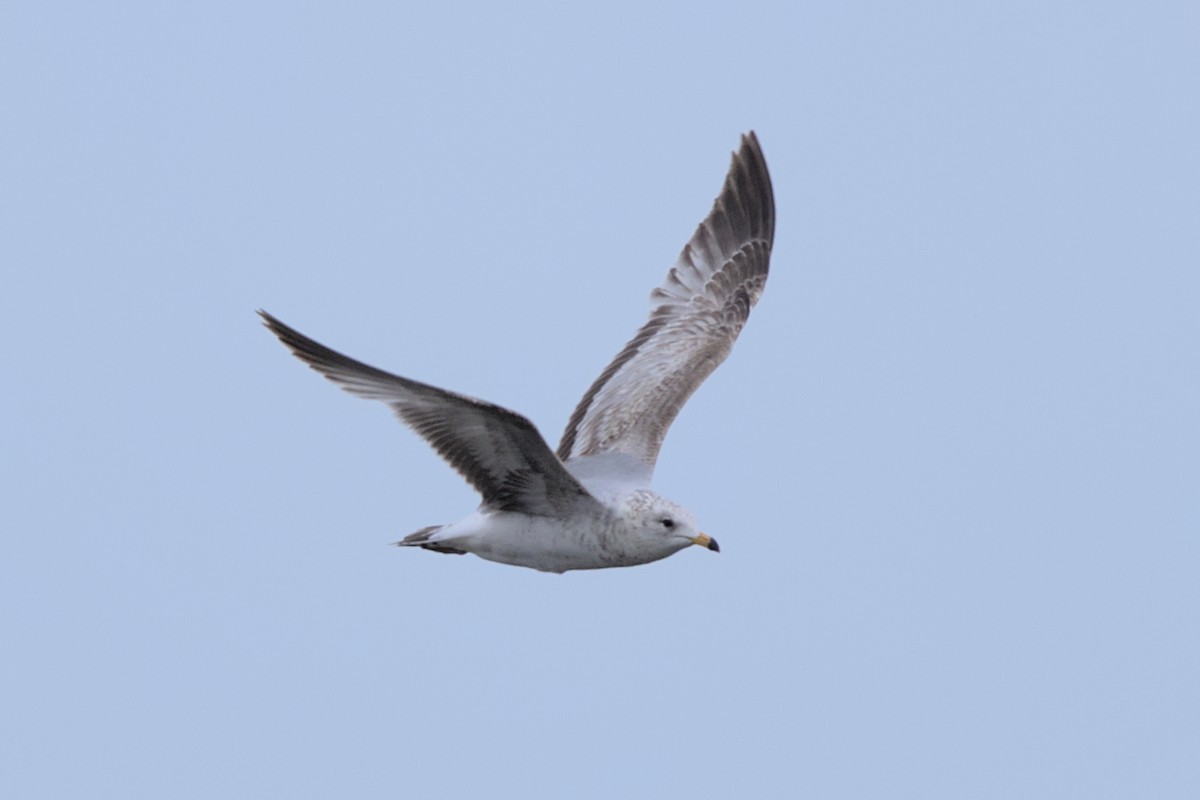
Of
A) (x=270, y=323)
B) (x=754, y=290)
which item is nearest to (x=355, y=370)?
(x=270, y=323)

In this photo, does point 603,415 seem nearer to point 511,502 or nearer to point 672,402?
point 672,402

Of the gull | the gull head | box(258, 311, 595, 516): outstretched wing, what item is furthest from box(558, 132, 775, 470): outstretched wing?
box(258, 311, 595, 516): outstretched wing

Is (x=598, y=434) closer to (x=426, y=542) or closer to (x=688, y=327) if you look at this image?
(x=426, y=542)

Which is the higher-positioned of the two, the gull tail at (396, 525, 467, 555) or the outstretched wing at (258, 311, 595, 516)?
the outstretched wing at (258, 311, 595, 516)

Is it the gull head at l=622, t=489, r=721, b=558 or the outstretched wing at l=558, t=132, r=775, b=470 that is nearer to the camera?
the gull head at l=622, t=489, r=721, b=558

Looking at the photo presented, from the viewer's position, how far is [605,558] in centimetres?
1209

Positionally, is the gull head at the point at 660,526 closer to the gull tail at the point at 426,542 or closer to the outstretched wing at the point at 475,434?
the outstretched wing at the point at 475,434

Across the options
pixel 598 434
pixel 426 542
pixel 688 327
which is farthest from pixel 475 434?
pixel 688 327

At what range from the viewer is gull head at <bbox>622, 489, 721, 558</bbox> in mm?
11930

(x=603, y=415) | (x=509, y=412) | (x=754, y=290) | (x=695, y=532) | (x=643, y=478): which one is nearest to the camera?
(x=509, y=412)

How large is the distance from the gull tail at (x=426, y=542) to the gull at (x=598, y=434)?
0.04 ft

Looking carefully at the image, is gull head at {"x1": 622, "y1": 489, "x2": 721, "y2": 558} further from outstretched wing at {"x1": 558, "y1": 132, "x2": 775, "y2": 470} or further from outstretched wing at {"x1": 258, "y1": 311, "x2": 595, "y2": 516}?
outstretched wing at {"x1": 558, "y1": 132, "x2": 775, "y2": 470}

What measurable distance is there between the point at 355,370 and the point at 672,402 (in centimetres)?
369

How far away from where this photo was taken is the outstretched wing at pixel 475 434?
10891 millimetres
